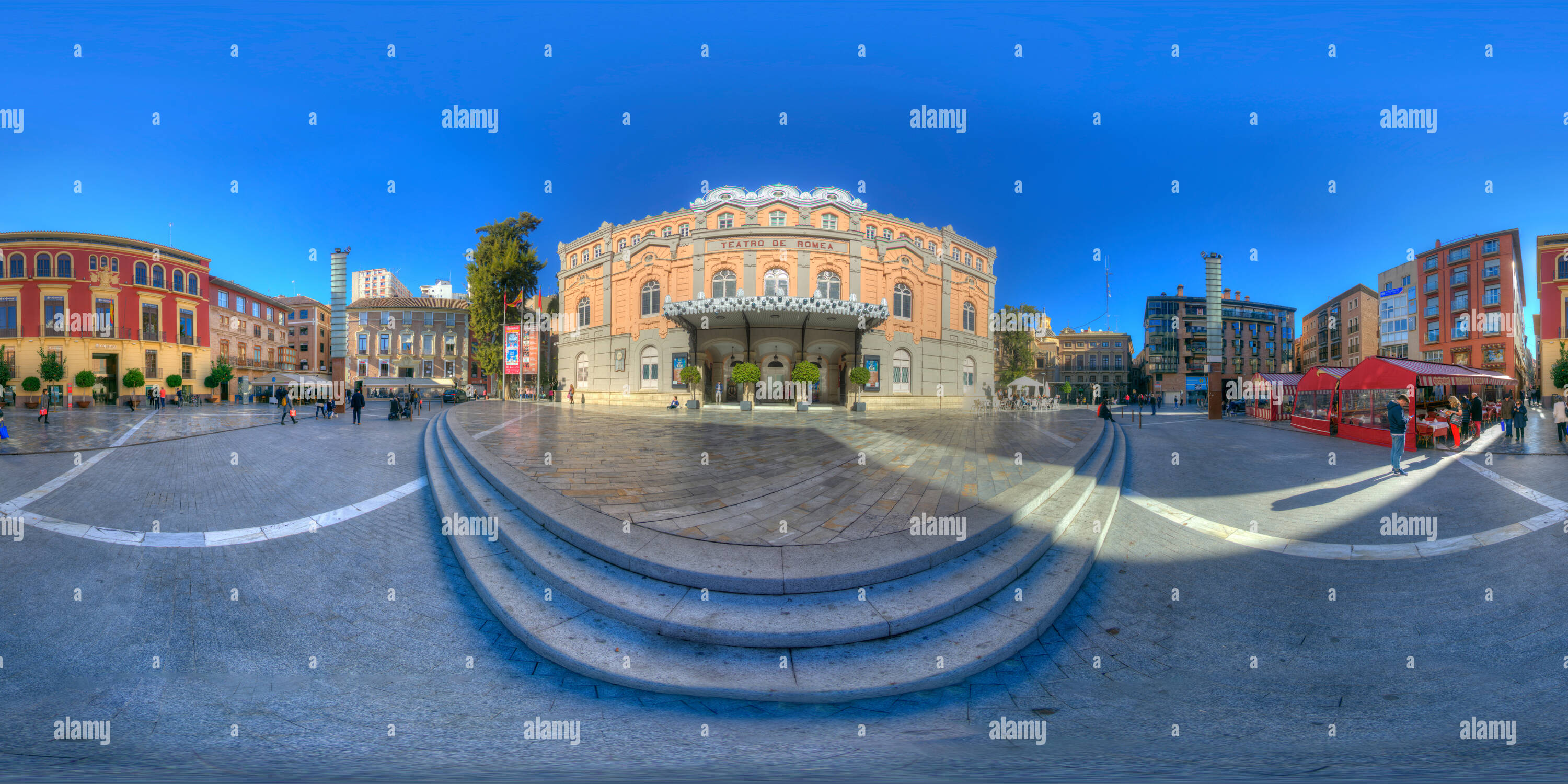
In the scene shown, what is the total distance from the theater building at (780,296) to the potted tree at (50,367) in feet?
93.5

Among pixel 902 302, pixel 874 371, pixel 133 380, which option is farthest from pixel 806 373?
pixel 133 380

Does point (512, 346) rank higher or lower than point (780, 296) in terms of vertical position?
lower

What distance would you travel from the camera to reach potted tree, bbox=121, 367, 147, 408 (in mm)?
32469

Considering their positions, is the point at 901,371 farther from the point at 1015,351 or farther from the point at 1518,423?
the point at 1015,351

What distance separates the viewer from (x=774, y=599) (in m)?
3.55

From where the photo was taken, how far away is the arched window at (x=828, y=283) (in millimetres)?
28938

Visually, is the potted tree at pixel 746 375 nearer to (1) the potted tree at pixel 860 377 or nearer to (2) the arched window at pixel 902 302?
(1) the potted tree at pixel 860 377

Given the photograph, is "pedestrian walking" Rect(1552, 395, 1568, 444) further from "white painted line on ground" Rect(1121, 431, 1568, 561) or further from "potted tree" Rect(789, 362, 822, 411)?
"potted tree" Rect(789, 362, 822, 411)

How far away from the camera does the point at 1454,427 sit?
12961 millimetres

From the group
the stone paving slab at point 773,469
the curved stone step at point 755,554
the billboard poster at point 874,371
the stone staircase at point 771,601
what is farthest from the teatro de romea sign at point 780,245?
the stone staircase at point 771,601

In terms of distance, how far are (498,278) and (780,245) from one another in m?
20.7

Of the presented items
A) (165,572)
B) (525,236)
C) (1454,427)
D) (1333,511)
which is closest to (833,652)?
(165,572)

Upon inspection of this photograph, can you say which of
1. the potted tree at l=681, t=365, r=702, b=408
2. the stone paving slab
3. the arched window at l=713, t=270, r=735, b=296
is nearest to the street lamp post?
the arched window at l=713, t=270, r=735, b=296

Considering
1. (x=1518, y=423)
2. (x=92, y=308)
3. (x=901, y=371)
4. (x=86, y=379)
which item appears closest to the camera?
(x=1518, y=423)
